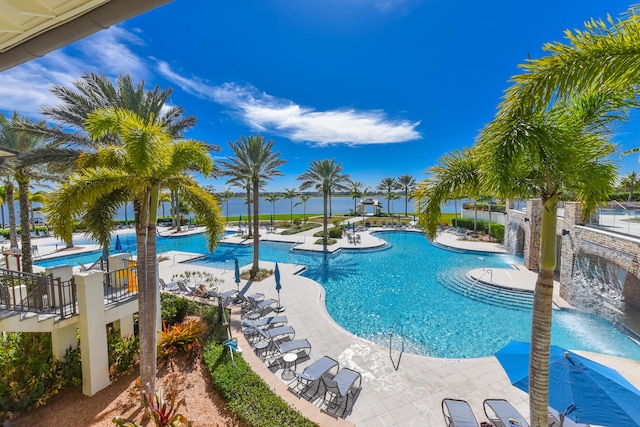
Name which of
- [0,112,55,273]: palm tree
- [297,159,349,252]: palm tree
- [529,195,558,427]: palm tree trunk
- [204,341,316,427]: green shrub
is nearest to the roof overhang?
[529,195,558,427]: palm tree trunk

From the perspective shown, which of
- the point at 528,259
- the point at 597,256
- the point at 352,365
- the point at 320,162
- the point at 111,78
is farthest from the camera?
the point at 320,162

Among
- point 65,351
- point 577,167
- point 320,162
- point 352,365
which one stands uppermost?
point 320,162

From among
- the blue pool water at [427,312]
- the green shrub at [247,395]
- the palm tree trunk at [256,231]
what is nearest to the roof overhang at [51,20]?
the green shrub at [247,395]

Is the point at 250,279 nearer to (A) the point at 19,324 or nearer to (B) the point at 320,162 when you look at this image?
(A) the point at 19,324

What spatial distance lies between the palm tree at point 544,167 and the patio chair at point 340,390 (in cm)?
371

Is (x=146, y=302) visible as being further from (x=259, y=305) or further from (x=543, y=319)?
(x=543, y=319)

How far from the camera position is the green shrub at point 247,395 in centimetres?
550

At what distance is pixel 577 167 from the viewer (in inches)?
165

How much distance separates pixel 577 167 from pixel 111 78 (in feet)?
45.8

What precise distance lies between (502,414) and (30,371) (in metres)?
11.2

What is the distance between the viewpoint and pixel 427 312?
12.5 meters

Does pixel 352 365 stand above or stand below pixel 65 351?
below

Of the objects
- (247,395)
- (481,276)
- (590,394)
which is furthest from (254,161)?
(590,394)

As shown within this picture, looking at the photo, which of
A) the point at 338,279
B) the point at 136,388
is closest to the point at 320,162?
the point at 338,279
